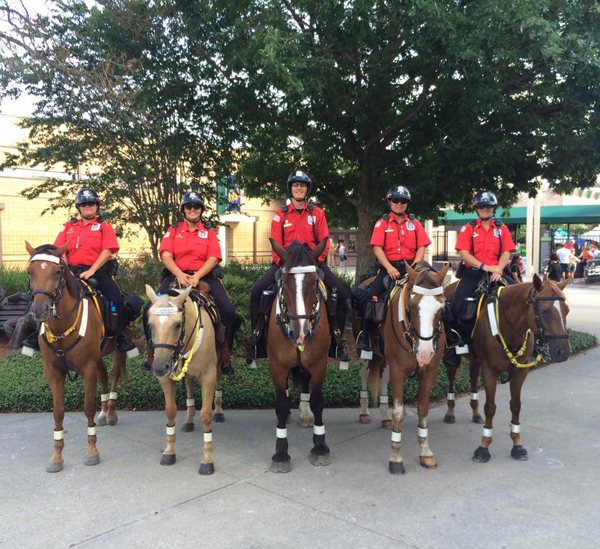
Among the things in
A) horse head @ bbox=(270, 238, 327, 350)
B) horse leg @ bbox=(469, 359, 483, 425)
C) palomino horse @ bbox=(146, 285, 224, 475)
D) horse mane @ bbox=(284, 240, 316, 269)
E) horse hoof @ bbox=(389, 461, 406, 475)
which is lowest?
horse hoof @ bbox=(389, 461, 406, 475)

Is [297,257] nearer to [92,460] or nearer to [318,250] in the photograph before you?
[318,250]

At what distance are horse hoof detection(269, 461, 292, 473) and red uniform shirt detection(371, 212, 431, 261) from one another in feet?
8.73

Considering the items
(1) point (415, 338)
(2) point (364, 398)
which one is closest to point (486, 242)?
(1) point (415, 338)

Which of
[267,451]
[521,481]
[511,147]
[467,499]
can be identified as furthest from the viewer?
[511,147]

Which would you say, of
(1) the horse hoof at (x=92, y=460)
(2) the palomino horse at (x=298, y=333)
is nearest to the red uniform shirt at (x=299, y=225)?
(2) the palomino horse at (x=298, y=333)

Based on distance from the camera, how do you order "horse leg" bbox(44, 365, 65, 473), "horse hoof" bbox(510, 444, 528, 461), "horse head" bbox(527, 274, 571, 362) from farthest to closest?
"horse hoof" bbox(510, 444, 528, 461) < "horse leg" bbox(44, 365, 65, 473) < "horse head" bbox(527, 274, 571, 362)

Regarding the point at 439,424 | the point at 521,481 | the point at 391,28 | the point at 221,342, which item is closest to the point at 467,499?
the point at 521,481

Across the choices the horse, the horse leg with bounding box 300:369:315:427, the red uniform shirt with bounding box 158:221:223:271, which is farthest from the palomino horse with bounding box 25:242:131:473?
the horse

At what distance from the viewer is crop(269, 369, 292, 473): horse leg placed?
5.08 meters

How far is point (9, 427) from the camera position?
634cm

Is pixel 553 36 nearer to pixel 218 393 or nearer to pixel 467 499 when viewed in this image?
pixel 467 499

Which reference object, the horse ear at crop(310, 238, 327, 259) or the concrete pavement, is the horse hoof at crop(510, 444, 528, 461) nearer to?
the concrete pavement

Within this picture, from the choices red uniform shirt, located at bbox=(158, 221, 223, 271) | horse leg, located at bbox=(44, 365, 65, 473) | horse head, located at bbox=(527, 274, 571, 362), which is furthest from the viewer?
red uniform shirt, located at bbox=(158, 221, 223, 271)

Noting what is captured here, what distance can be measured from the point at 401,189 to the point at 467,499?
3424 millimetres
